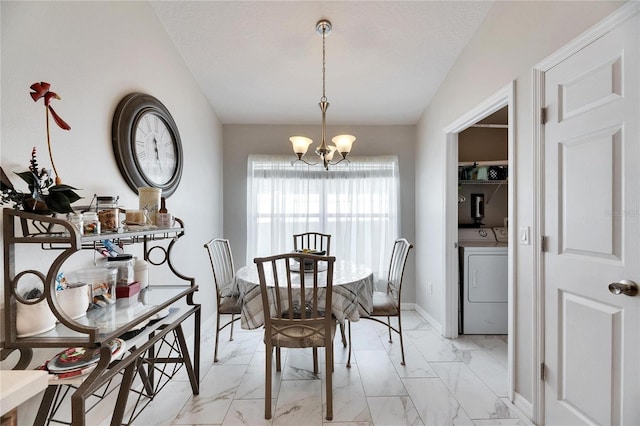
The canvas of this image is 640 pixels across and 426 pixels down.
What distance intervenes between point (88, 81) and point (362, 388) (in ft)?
8.34

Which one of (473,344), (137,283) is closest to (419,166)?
(473,344)

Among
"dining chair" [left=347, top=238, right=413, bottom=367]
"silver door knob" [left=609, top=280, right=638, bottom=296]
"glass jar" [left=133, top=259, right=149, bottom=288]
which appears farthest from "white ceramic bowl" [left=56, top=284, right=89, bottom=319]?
"silver door knob" [left=609, top=280, right=638, bottom=296]

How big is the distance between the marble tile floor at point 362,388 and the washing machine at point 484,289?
18 cm

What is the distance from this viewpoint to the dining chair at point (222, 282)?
2.33 m

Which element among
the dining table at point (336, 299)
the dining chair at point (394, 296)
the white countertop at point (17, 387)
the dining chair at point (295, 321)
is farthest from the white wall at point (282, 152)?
the white countertop at point (17, 387)

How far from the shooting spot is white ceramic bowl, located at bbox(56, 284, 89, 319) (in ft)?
3.64

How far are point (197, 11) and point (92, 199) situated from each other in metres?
1.61

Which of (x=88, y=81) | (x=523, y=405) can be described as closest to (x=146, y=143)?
(x=88, y=81)

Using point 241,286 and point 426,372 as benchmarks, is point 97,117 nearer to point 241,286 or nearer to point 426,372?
point 241,286

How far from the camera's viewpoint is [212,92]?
302cm

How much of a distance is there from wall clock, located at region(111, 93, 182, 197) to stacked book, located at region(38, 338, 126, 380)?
1034mm

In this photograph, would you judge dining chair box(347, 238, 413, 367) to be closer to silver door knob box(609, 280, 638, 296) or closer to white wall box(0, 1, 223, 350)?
silver door knob box(609, 280, 638, 296)

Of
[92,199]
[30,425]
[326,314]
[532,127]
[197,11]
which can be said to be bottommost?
[30,425]

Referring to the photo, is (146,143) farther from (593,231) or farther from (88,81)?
(593,231)
